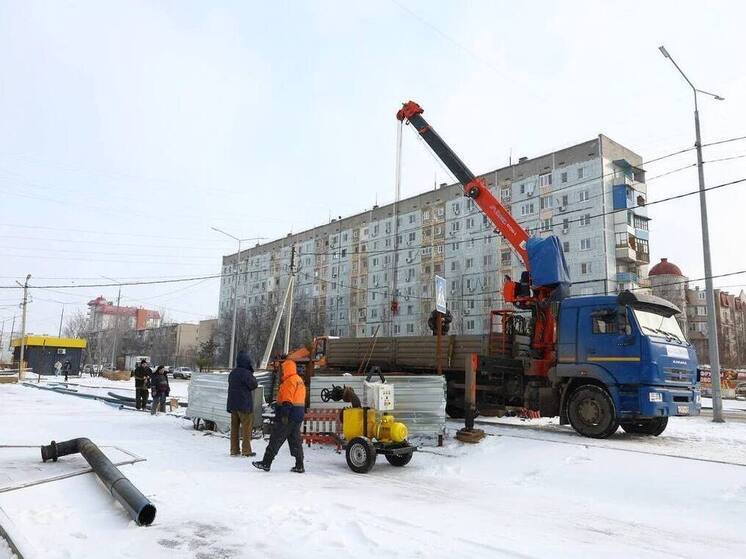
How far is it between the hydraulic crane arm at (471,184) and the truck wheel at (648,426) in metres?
4.73

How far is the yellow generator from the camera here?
26.9 ft

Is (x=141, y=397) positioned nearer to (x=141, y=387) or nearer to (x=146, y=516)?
(x=141, y=387)

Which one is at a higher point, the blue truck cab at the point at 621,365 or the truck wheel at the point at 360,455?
the blue truck cab at the point at 621,365

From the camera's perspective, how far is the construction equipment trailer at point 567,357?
420 inches

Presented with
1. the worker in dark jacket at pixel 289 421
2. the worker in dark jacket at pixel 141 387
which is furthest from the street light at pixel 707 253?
the worker in dark jacket at pixel 141 387

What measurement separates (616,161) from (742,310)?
2585 inches

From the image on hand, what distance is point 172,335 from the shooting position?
111m

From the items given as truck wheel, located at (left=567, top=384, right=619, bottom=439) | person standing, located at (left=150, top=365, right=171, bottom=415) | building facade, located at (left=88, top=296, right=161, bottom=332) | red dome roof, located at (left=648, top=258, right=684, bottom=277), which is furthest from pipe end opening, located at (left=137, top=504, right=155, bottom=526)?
building facade, located at (left=88, top=296, right=161, bottom=332)

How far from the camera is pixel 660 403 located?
10391 millimetres

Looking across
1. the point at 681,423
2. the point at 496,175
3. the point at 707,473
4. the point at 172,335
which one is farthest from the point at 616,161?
the point at 172,335

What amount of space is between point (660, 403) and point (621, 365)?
929 mm

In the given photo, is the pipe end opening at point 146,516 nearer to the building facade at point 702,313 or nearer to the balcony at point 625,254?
the balcony at point 625,254

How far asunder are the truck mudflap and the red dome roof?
6285cm

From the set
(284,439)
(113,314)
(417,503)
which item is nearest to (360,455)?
(284,439)
